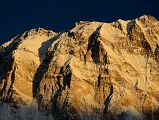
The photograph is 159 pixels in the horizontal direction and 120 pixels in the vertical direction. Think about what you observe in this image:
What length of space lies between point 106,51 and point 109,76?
5664 mm

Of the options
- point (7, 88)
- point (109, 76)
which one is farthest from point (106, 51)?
point (7, 88)

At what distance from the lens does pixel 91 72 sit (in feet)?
550

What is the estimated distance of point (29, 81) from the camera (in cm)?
16938

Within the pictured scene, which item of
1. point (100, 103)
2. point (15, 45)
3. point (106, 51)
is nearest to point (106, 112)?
point (100, 103)

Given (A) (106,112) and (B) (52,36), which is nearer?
(A) (106,112)

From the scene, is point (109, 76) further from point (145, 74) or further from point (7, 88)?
point (7, 88)

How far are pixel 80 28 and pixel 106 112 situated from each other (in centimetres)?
2363

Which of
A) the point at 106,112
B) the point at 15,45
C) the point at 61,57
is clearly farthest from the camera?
the point at 15,45

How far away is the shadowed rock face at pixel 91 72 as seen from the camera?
162 meters

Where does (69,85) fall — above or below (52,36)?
below

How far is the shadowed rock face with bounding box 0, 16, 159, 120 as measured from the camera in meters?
162

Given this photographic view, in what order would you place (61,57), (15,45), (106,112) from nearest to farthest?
(106,112), (61,57), (15,45)

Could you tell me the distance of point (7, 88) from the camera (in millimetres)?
167500

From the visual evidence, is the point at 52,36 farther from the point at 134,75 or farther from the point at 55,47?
the point at 134,75
